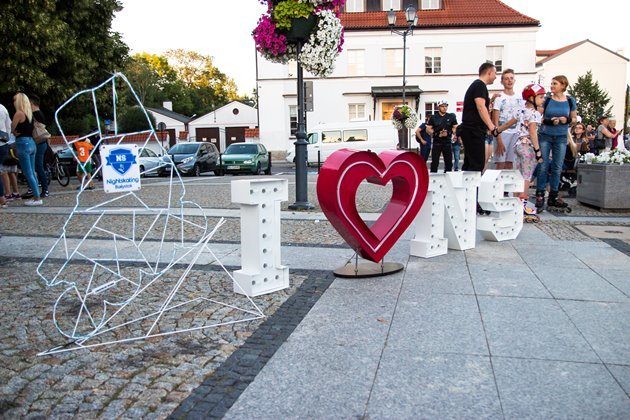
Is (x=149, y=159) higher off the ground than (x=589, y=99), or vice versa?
(x=589, y=99)

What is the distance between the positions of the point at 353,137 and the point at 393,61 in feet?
51.1

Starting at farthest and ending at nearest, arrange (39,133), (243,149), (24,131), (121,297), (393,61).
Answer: (393,61) < (243,149) < (39,133) < (24,131) < (121,297)

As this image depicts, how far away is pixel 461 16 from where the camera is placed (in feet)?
135

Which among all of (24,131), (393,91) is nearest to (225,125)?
(393,91)

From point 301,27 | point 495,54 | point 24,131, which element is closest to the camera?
point 301,27

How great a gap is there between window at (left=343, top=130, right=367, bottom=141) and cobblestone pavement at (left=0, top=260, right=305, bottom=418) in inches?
954

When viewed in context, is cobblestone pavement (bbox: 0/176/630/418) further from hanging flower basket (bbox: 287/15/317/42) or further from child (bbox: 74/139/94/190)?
hanging flower basket (bbox: 287/15/317/42)

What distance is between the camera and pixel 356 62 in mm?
41094

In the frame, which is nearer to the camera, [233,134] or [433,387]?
[433,387]

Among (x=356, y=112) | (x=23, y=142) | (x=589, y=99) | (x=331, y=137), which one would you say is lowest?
(x=23, y=142)

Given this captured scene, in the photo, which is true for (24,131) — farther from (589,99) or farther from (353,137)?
(589,99)

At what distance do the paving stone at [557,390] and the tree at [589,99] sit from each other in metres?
62.4

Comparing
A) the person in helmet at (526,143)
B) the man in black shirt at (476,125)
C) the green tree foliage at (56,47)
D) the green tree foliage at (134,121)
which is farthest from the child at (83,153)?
the green tree foliage at (134,121)

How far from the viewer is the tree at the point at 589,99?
191 ft
